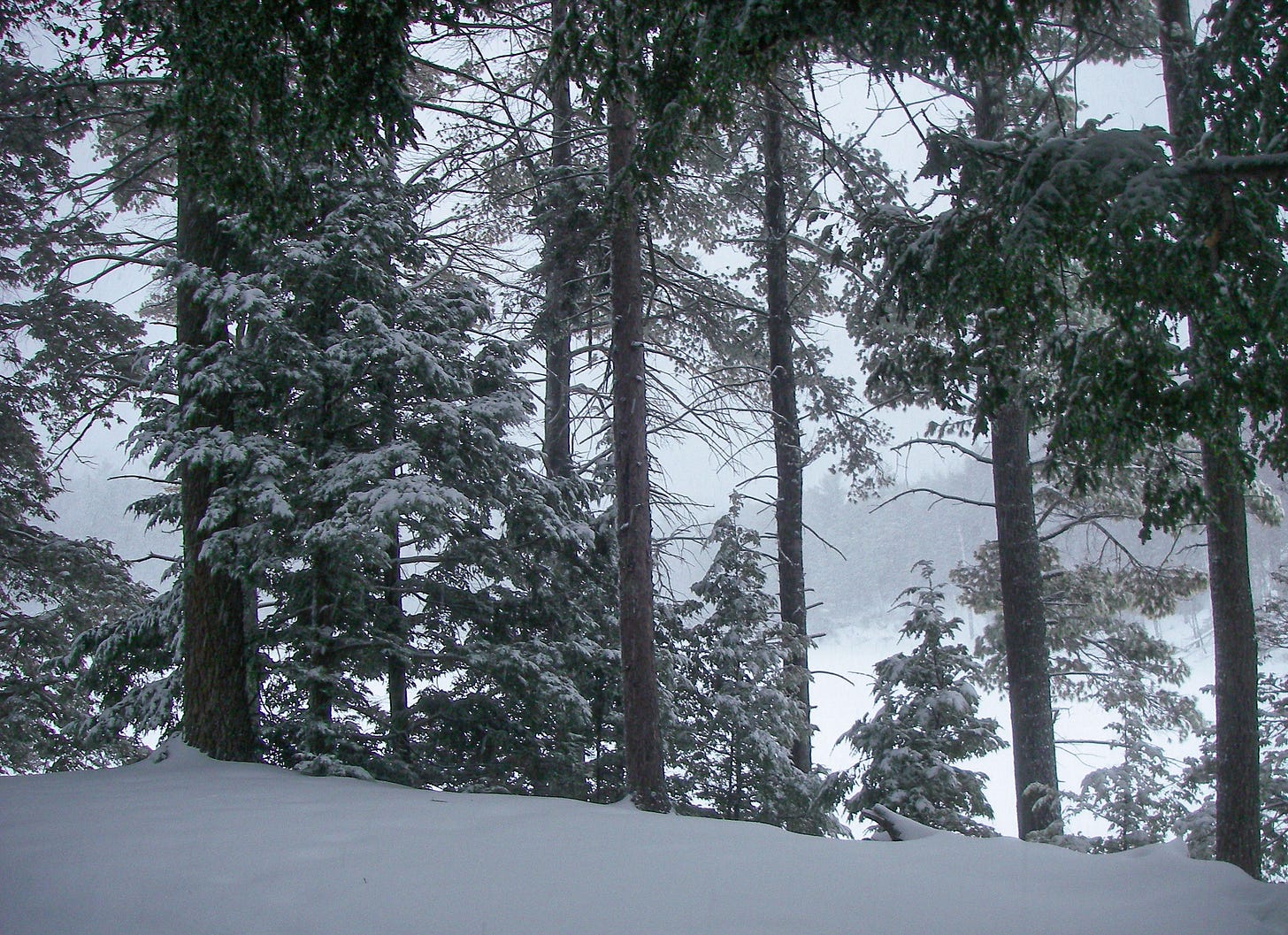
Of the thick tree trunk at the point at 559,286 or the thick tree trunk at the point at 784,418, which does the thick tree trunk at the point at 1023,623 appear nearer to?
the thick tree trunk at the point at 784,418

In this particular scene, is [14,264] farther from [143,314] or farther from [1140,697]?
[1140,697]

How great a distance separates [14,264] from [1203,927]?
1446 cm

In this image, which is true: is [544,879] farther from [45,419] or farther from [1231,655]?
[45,419]

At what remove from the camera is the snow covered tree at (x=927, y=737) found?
27.0ft

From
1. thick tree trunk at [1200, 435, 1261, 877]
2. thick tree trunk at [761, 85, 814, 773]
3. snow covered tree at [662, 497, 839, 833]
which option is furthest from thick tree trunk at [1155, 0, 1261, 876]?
thick tree trunk at [761, 85, 814, 773]

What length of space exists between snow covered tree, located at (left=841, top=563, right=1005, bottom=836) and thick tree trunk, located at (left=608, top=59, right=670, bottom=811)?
2514mm

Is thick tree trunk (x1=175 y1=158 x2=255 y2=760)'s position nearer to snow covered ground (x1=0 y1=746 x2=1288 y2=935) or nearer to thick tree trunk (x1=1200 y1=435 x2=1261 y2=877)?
snow covered ground (x1=0 y1=746 x2=1288 y2=935)

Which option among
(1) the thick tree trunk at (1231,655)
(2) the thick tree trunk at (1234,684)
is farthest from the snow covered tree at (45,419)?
(2) the thick tree trunk at (1234,684)

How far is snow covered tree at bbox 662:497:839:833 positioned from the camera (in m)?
9.84

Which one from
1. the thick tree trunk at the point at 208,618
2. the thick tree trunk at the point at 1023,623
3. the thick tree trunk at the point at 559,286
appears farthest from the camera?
the thick tree trunk at the point at 1023,623

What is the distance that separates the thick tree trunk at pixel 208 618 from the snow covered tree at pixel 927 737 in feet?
19.9

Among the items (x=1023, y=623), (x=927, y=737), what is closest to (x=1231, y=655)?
(x=1023, y=623)

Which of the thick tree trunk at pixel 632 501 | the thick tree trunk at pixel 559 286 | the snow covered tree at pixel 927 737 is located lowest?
the snow covered tree at pixel 927 737

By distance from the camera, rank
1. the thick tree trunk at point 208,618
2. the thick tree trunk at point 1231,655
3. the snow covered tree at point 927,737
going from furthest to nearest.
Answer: the snow covered tree at point 927,737 < the thick tree trunk at point 208,618 < the thick tree trunk at point 1231,655
